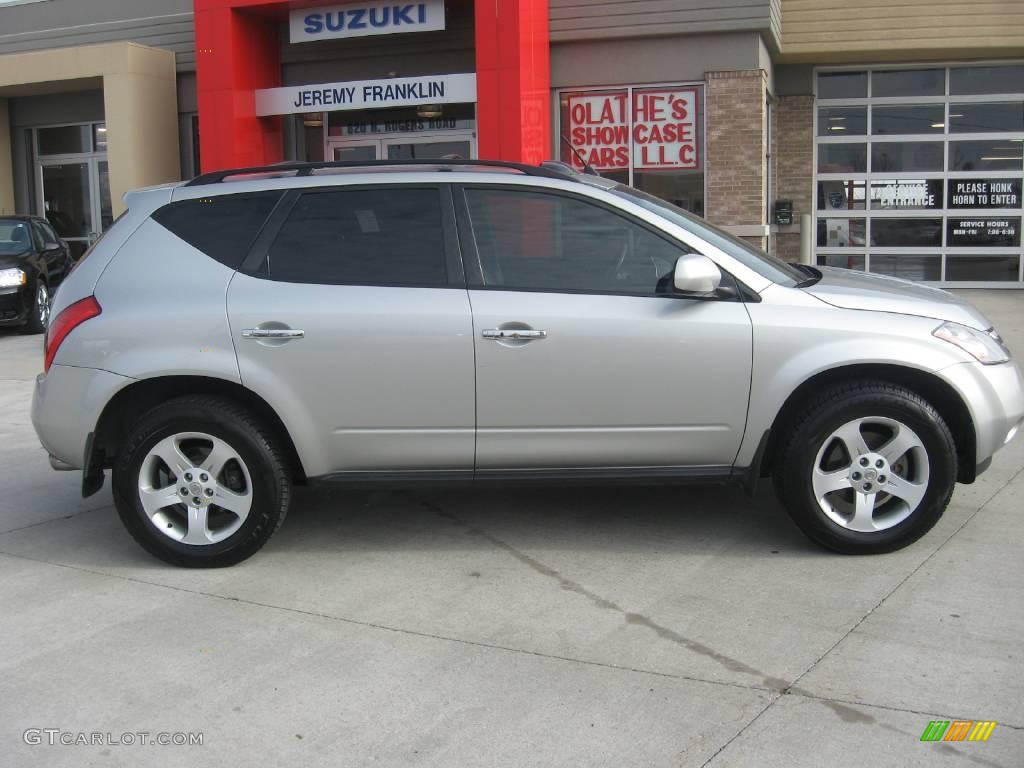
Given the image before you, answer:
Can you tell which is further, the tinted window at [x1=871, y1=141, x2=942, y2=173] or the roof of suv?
the tinted window at [x1=871, y1=141, x2=942, y2=173]

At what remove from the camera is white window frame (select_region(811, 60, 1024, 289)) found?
16719mm

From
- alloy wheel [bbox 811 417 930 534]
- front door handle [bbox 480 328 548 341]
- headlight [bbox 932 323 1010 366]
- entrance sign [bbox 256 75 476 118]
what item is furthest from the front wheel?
entrance sign [bbox 256 75 476 118]

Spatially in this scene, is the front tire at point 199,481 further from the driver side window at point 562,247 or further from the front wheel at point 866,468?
the front wheel at point 866,468

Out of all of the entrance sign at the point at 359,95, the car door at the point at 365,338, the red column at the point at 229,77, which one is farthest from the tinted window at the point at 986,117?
the car door at the point at 365,338

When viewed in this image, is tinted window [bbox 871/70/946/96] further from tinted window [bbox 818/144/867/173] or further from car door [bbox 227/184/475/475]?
car door [bbox 227/184/475/475]

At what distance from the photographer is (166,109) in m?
16.5

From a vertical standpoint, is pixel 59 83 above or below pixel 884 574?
above

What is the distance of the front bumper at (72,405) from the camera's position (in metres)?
4.93

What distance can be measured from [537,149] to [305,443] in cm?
958

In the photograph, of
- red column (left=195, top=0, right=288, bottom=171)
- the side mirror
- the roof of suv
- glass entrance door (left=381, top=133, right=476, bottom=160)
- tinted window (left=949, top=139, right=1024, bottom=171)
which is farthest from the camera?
tinted window (left=949, top=139, right=1024, bottom=171)

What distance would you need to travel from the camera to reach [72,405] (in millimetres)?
4988

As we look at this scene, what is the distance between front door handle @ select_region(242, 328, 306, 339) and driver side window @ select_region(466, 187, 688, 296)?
88 cm

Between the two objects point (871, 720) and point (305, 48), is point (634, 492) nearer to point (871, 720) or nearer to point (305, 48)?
point (871, 720)

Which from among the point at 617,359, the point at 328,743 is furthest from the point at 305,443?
the point at 328,743
